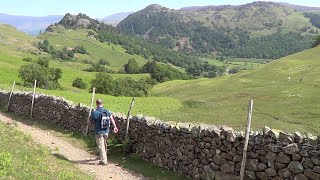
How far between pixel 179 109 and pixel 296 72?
46.6m

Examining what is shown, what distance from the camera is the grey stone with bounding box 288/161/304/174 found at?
1184 centimetres

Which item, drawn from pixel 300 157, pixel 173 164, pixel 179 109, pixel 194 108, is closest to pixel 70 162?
pixel 173 164

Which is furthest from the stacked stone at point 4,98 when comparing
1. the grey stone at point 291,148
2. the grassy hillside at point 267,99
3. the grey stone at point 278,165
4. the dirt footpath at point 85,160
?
the grey stone at point 291,148

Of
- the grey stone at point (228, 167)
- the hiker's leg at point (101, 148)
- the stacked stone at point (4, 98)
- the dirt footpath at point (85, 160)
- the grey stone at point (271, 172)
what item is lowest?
the stacked stone at point (4, 98)

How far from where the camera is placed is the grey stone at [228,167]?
14103mm

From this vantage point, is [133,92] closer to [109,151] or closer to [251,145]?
[109,151]

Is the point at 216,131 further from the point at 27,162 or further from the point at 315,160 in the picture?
the point at 27,162

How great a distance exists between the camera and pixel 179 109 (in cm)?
5494

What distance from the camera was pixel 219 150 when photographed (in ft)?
47.9

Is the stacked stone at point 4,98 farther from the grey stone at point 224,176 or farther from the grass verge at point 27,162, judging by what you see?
the grey stone at point 224,176

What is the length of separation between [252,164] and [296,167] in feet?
5.50

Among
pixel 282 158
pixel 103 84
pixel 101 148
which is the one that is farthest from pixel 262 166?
pixel 103 84

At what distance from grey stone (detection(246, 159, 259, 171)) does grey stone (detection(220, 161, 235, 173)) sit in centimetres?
72

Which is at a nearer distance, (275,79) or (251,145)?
(251,145)
